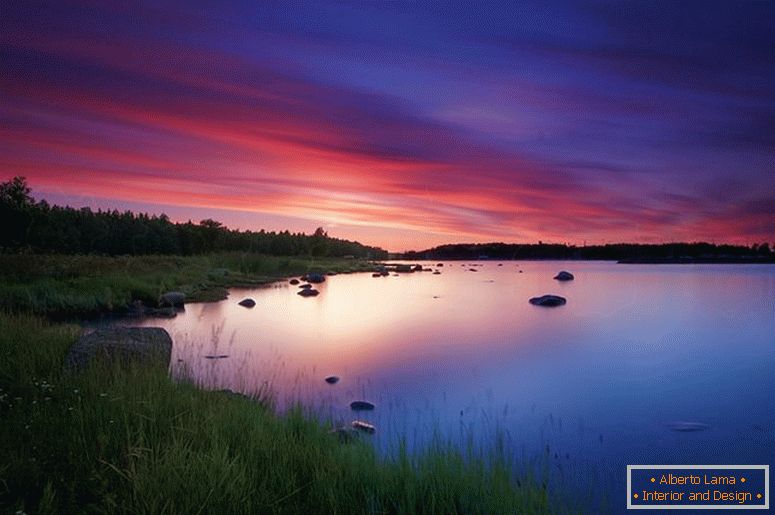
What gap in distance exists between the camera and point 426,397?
11023mm

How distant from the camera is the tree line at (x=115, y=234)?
6569 cm

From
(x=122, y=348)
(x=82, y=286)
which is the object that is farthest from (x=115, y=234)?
(x=122, y=348)

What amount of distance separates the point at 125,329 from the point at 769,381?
624 inches

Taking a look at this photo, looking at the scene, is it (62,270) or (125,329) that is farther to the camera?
(62,270)

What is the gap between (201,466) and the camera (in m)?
4.75

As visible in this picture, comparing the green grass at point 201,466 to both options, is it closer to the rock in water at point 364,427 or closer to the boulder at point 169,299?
the rock in water at point 364,427

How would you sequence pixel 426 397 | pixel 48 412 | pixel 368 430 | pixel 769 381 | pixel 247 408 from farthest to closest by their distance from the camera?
pixel 769 381, pixel 426 397, pixel 368 430, pixel 247 408, pixel 48 412

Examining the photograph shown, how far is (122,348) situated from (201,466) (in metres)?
5.42

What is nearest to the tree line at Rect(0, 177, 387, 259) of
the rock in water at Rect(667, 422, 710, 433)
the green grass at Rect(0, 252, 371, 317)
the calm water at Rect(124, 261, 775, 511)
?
the green grass at Rect(0, 252, 371, 317)

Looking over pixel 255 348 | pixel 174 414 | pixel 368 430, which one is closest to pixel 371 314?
pixel 255 348

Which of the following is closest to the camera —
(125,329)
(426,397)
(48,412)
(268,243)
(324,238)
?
(48,412)

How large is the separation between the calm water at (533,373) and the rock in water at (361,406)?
20cm

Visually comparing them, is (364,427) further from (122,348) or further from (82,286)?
(82,286)

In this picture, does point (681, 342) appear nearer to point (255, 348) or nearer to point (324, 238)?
point (255, 348)
